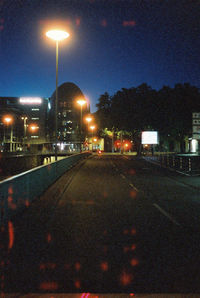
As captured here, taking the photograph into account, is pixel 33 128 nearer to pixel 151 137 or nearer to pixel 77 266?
pixel 151 137

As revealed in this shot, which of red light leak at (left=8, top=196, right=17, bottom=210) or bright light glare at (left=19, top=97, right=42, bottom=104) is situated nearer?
red light leak at (left=8, top=196, right=17, bottom=210)

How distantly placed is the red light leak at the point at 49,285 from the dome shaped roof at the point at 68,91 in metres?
162

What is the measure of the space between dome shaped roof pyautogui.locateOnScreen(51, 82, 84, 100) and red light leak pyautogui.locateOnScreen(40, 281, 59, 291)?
16203 cm

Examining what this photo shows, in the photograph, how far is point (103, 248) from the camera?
20.9 feet

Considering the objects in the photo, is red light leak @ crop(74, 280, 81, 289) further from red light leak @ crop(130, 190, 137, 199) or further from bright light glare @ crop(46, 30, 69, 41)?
bright light glare @ crop(46, 30, 69, 41)

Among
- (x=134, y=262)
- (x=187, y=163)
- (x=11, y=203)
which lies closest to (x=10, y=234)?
(x=11, y=203)

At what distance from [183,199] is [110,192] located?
124 inches

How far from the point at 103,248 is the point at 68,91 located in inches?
6579

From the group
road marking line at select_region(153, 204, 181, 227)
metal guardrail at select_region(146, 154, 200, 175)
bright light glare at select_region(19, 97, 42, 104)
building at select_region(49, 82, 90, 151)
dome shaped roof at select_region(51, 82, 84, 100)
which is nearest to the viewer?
road marking line at select_region(153, 204, 181, 227)

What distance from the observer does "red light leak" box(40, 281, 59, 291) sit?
4547 millimetres

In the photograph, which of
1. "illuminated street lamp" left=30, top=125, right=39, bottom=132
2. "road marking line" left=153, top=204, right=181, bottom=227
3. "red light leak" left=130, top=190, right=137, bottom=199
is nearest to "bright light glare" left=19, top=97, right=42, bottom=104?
"illuminated street lamp" left=30, top=125, right=39, bottom=132

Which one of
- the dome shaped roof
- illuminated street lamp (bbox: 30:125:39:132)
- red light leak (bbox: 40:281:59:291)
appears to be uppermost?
the dome shaped roof

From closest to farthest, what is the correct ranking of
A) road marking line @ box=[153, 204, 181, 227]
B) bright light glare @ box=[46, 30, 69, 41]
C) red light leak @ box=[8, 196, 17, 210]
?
1. road marking line @ box=[153, 204, 181, 227]
2. red light leak @ box=[8, 196, 17, 210]
3. bright light glare @ box=[46, 30, 69, 41]

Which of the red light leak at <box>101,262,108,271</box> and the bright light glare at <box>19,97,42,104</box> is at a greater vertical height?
the bright light glare at <box>19,97,42,104</box>
